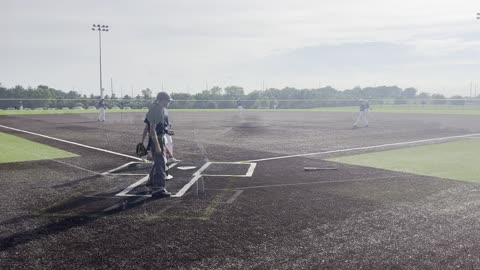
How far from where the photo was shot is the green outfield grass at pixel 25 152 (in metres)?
13.1

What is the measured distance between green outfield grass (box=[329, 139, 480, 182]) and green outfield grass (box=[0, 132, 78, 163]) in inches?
395

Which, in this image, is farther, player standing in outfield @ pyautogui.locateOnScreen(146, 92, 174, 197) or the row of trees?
the row of trees

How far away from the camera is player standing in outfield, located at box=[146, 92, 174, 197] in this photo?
7.85 meters

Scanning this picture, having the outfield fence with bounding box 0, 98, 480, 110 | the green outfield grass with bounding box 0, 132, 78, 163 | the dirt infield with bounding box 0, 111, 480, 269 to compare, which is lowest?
the dirt infield with bounding box 0, 111, 480, 269

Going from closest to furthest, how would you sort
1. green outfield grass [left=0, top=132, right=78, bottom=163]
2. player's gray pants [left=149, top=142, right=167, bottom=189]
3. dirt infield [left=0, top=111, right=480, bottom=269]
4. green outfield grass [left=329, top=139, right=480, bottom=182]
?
dirt infield [left=0, top=111, right=480, bottom=269] < player's gray pants [left=149, top=142, right=167, bottom=189] < green outfield grass [left=329, top=139, right=480, bottom=182] < green outfield grass [left=0, top=132, right=78, bottom=163]

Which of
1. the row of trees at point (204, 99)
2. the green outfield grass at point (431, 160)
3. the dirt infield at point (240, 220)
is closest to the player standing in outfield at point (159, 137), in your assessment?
the dirt infield at point (240, 220)

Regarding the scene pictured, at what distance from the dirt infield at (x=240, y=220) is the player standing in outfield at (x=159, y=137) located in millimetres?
381

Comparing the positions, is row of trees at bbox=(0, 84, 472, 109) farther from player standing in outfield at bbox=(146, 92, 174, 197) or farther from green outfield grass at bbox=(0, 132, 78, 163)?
player standing in outfield at bbox=(146, 92, 174, 197)

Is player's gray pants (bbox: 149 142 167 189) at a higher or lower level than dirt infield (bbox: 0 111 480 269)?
higher

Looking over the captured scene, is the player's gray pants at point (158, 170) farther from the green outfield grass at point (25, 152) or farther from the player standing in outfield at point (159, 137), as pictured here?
the green outfield grass at point (25, 152)

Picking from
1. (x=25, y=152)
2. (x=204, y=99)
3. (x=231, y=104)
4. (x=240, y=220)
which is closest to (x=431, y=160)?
(x=240, y=220)

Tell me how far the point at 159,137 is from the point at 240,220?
9.00 ft

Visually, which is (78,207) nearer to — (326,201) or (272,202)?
(272,202)

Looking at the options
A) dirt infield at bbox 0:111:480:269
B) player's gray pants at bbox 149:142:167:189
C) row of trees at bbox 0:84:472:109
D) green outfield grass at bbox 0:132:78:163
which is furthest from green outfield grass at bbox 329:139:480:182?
row of trees at bbox 0:84:472:109
